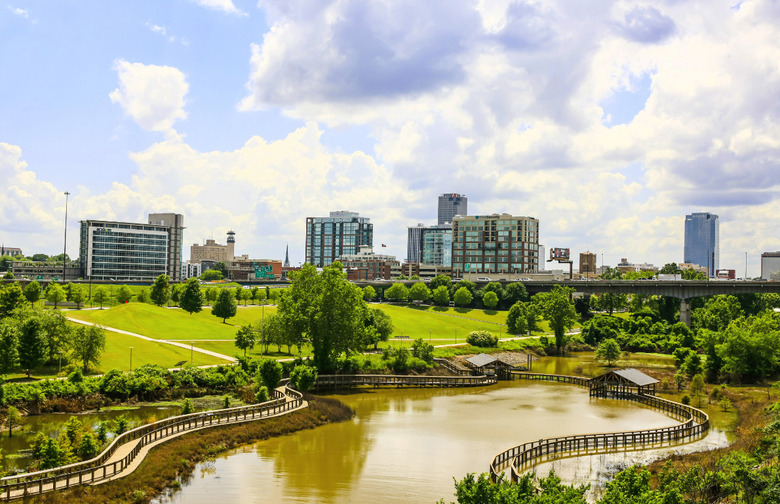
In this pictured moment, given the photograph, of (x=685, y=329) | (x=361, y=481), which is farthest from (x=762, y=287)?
(x=361, y=481)

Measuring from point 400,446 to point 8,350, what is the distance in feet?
130

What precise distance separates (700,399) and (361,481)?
49.1 m

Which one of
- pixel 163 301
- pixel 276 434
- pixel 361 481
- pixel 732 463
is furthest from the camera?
pixel 163 301

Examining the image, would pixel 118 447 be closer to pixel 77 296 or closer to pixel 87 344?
pixel 87 344

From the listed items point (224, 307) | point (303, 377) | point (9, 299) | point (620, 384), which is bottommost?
point (620, 384)

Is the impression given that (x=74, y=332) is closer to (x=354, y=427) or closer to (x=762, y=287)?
(x=354, y=427)

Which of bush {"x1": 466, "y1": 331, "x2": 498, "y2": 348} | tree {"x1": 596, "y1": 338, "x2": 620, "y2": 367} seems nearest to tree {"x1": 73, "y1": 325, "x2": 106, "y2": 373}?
bush {"x1": 466, "y1": 331, "x2": 498, "y2": 348}

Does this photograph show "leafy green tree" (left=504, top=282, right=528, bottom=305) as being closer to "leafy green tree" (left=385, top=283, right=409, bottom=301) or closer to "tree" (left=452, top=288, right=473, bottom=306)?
"tree" (left=452, top=288, right=473, bottom=306)

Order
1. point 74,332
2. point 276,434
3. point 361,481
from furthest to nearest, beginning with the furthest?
point 74,332 < point 276,434 < point 361,481

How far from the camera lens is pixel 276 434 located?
5062 centimetres

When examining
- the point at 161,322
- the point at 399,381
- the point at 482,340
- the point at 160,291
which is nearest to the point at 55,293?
the point at 160,291

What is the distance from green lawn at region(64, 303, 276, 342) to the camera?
312 feet

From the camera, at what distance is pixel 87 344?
67.9 metres

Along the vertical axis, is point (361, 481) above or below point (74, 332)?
below
